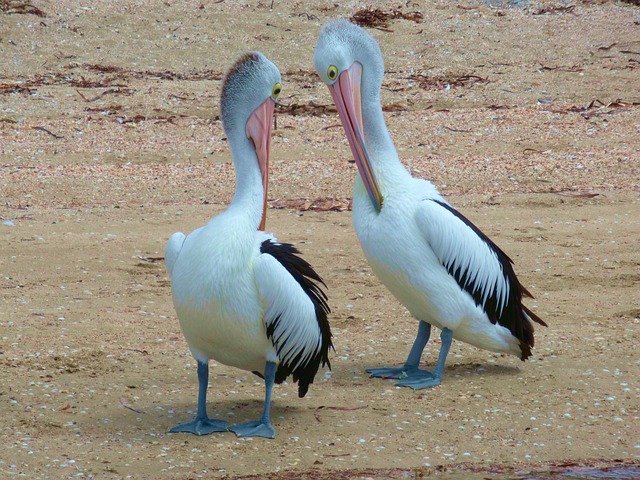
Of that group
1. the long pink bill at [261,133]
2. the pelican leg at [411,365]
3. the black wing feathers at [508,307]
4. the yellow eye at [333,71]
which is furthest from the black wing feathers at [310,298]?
the yellow eye at [333,71]

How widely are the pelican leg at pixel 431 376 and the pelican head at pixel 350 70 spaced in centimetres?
96

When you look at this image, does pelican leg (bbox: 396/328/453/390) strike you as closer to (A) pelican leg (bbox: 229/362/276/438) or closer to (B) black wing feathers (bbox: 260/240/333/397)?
(B) black wing feathers (bbox: 260/240/333/397)

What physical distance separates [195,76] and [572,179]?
4.72 m

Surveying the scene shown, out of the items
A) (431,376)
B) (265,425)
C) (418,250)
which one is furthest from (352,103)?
(265,425)

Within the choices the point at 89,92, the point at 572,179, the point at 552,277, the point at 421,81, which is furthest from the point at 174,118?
the point at 552,277

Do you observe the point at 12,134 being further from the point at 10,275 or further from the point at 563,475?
the point at 563,475

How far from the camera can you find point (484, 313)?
4.36 metres

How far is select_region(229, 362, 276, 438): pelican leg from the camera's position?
365cm

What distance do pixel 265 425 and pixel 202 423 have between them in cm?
24

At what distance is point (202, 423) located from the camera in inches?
145

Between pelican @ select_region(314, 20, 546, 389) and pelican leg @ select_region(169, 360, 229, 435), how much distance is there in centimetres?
97

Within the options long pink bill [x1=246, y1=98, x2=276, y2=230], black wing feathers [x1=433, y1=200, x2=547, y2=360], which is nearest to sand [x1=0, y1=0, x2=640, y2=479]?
black wing feathers [x1=433, y1=200, x2=547, y2=360]

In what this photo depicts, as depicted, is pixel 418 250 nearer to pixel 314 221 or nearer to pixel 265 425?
pixel 265 425

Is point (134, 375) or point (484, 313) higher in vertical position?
point (484, 313)
